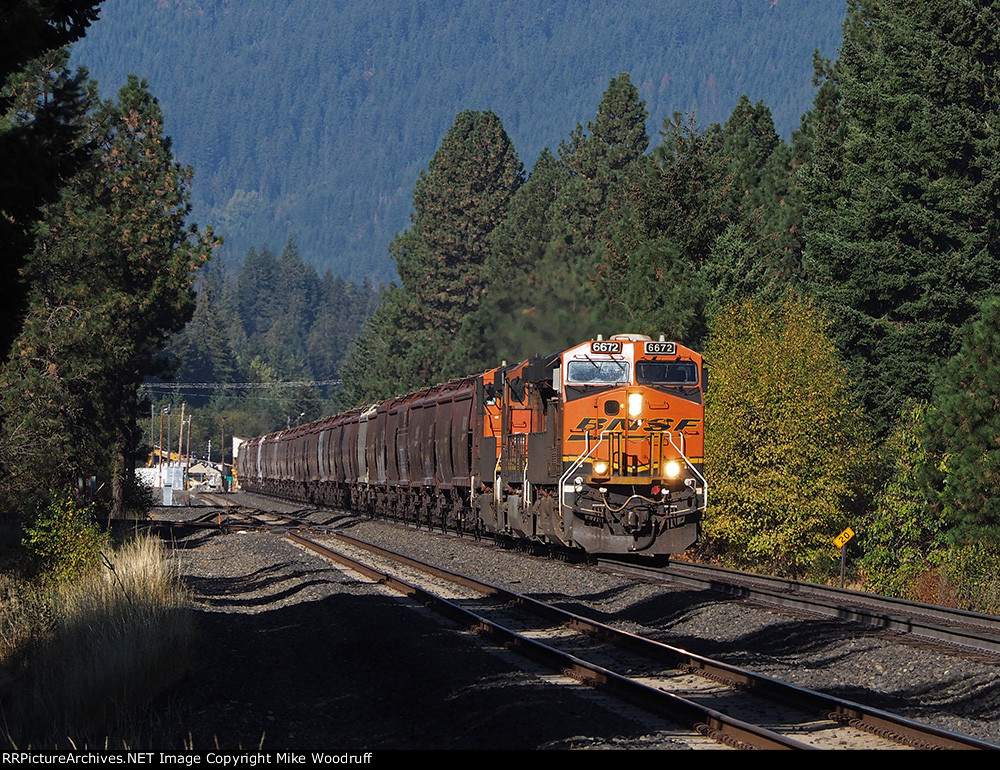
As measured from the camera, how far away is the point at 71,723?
12.5 metres

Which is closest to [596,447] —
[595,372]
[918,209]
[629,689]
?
[595,372]

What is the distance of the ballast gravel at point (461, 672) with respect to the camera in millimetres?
10719

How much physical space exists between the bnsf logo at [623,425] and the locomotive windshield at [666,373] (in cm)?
75

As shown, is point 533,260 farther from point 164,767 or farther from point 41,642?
point 164,767

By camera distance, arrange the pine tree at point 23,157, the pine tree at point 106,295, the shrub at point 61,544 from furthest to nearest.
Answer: the pine tree at point 106,295, the shrub at point 61,544, the pine tree at point 23,157

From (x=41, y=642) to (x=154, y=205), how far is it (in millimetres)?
37001

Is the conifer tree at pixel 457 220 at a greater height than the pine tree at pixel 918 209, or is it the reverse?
the conifer tree at pixel 457 220

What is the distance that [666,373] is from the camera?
24109mm

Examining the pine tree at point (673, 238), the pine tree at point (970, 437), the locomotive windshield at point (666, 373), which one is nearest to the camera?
the locomotive windshield at point (666, 373)

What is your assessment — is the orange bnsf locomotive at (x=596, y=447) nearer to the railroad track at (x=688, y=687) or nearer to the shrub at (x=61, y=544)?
the railroad track at (x=688, y=687)

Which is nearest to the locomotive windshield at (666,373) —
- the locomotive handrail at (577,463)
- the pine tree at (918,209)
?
the locomotive handrail at (577,463)

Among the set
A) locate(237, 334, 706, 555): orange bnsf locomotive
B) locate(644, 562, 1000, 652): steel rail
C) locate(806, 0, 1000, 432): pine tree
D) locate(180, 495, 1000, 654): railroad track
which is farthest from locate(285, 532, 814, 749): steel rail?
locate(806, 0, 1000, 432): pine tree

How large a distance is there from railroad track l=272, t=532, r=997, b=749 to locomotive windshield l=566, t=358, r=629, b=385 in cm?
455

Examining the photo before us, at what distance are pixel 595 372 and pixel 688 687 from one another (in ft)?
36.5
